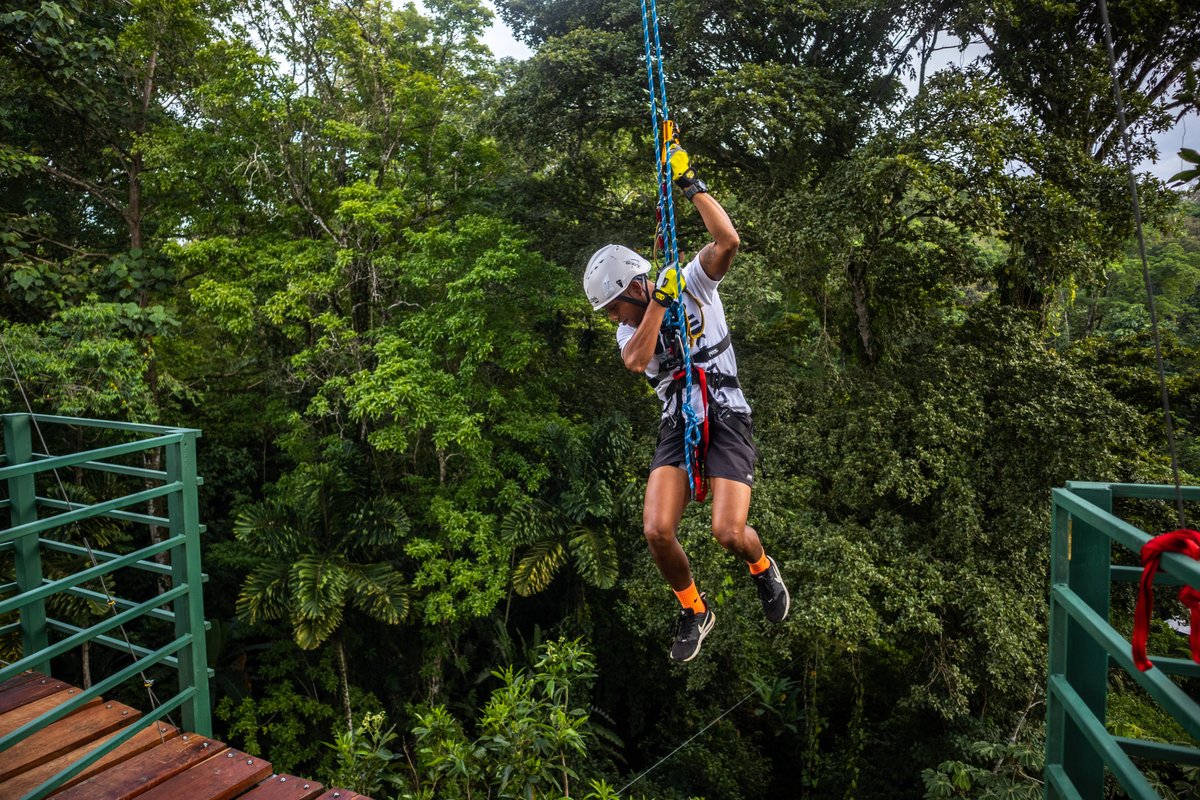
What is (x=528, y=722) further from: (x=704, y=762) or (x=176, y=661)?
(x=704, y=762)

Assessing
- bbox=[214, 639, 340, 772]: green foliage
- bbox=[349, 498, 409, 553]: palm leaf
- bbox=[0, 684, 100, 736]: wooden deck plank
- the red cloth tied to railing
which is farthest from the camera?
bbox=[214, 639, 340, 772]: green foliage

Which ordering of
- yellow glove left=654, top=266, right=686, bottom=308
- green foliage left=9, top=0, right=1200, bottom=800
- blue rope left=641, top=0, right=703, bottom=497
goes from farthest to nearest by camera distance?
green foliage left=9, top=0, right=1200, bottom=800 < blue rope left=641, top=0, right=703, bottom=497 < yellow glove left=654, top=266, right=686, bottom=308

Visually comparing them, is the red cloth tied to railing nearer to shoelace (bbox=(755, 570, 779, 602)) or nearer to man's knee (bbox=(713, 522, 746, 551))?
man's knee (bbox=(713, 522, 746, 551))

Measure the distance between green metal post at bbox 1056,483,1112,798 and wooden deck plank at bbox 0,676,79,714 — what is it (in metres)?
3.45

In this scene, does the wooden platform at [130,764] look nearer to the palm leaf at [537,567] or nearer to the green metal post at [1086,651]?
the green metal post at [1086,651]

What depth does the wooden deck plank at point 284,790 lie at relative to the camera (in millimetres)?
2396

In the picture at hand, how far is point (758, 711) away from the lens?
11.3 meters

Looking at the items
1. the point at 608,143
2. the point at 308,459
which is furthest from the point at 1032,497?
the point at 308,459

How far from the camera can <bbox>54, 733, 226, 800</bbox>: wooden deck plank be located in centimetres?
230

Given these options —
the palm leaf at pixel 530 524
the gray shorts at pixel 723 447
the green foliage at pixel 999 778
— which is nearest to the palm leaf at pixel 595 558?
the palm leaf at pixel 530 524

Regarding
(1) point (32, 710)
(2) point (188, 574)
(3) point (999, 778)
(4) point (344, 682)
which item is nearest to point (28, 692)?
(1) point (32, 710)

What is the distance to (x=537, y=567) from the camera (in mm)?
9117

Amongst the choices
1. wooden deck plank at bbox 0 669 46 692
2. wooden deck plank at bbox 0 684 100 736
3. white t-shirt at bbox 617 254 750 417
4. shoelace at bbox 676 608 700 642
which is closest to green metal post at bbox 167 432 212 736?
wooden deck plank at bbox 0 684 100 736

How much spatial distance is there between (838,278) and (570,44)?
15.3 ft
